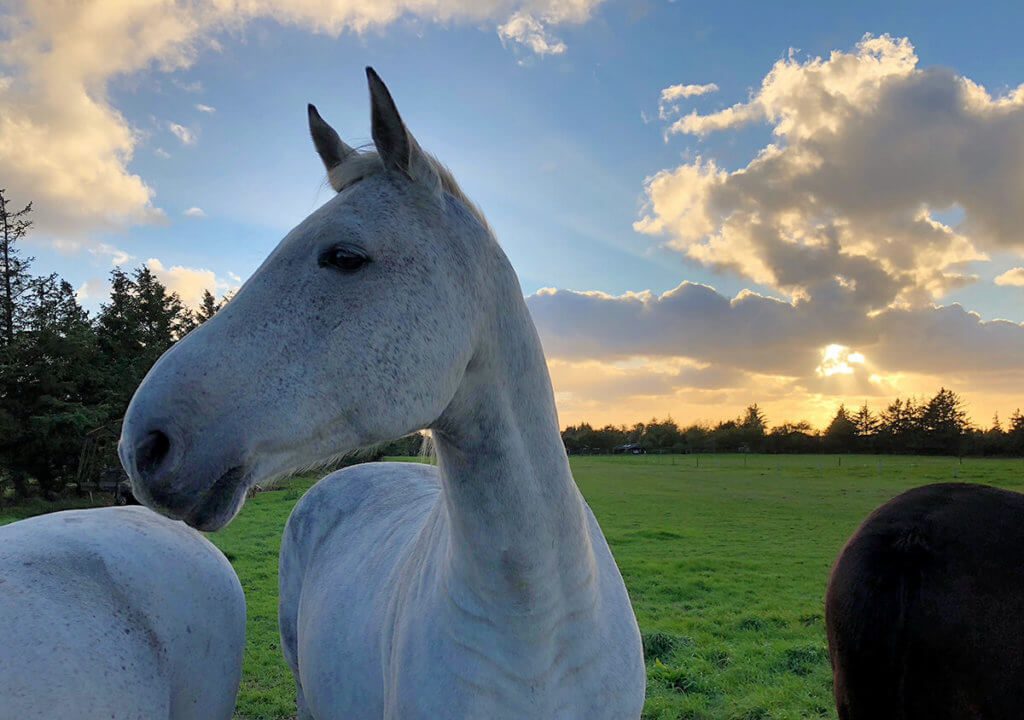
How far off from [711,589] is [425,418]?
10263mm

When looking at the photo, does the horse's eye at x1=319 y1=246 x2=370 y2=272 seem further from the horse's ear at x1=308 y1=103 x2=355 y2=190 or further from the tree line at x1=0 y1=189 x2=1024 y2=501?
the tree line at x1=0 y1=189 x2=1024 y2=501

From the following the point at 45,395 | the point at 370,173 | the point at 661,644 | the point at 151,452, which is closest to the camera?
the point at 151,452

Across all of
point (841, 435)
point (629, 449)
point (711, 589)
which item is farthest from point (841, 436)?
point (711, 589)

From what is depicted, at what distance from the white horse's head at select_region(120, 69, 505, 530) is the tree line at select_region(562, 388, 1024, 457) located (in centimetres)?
5513

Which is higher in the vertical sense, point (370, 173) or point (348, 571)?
point (370, 173)

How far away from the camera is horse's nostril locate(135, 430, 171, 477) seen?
147 cm

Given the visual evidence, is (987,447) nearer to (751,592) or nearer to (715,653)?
(751,592)

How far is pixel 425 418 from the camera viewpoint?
1.72 meters

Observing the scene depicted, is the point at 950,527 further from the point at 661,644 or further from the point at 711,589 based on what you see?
the point at 711,589

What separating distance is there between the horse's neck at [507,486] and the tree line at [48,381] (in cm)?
2600

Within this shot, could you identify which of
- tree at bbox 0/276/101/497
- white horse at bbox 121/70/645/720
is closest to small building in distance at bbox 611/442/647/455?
tree at bbox 0/276/101/497

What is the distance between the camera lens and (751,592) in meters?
10.5

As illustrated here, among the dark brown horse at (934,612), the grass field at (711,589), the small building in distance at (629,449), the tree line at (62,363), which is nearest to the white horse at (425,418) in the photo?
the dark brown horse at (934,612)

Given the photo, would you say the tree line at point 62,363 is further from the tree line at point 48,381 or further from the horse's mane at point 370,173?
the horse's mane at point 370,173
